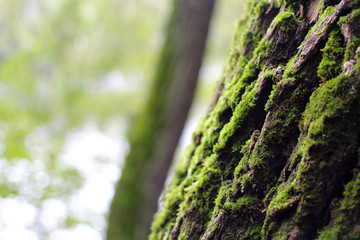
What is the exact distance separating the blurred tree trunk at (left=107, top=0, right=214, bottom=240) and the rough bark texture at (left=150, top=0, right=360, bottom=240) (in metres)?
2.65

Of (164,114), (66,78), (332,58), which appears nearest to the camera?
(332,58)

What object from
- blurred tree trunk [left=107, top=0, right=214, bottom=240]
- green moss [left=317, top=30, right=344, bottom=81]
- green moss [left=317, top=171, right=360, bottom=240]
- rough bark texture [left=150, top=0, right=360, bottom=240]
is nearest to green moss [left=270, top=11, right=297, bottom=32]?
rough bark texture [left=150, top=0, right=360, bottom=240]

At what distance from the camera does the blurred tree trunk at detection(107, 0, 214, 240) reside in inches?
165

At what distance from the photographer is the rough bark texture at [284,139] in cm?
94

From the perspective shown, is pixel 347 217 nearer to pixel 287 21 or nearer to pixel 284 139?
pixel 284 139

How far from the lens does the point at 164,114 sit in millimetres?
4523

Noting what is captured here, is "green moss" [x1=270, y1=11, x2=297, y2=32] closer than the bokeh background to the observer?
Yes

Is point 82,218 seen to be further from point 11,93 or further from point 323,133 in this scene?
point 323,133

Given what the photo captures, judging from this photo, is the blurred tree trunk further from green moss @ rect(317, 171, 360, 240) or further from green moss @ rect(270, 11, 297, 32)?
green moss @ rect(317, 171, 360, 240)

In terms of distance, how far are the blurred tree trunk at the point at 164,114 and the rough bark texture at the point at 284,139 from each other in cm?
265

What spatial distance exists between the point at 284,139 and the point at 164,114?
3.43 m

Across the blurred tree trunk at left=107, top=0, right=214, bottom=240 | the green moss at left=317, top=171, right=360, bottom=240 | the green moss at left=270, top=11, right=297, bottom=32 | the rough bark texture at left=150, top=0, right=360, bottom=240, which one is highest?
the blurred tree trunk at left=107, top=0, right=214, bottom=240

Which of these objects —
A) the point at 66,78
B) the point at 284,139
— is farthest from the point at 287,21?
the point at 66,78

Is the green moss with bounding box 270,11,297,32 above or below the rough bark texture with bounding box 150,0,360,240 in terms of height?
above
